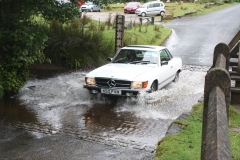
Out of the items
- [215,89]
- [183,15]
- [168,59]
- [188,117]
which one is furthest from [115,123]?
[183,15]

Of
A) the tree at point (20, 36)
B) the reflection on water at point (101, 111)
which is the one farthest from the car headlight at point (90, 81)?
the tree at point (20, 36)

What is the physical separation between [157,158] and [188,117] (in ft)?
7.39

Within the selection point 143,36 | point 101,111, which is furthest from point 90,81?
point 143,36

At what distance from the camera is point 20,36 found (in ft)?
34.9

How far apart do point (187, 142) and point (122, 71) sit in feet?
15.8

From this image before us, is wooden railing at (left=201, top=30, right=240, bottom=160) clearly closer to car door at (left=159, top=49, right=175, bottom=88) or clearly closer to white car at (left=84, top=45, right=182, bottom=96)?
white car at (left=84, top=45, right=182, bottom=96)

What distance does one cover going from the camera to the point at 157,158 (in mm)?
5746

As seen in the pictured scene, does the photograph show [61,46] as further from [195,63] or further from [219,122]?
[219,122]

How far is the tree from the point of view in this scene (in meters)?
10.8

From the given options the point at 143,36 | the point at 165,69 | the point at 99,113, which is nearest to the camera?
the point at 99,113

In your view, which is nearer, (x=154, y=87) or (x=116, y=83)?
(x=116, y=83)

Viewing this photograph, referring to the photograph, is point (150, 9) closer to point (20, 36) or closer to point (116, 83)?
point (20, 36)

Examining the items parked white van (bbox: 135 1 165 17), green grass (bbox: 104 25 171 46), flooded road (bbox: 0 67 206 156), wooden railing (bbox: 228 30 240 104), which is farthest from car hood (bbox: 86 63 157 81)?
parked white van (bbox: 135 1 165 17)

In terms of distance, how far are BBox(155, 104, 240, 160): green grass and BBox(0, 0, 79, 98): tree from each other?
219 inches
